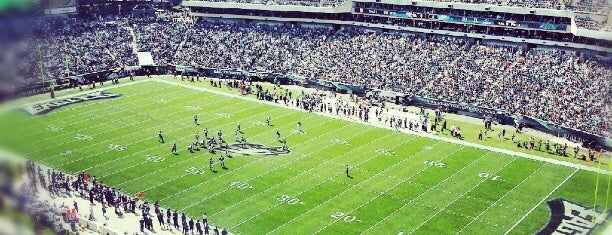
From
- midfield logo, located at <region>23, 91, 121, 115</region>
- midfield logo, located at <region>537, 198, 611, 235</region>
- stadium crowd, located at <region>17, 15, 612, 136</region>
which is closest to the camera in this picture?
midfield logo, located at <region>537, 198, 611, 235</region>

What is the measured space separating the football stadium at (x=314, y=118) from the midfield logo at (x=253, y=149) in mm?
212

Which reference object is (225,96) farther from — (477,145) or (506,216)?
(506,216)

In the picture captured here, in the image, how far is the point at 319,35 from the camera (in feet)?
243

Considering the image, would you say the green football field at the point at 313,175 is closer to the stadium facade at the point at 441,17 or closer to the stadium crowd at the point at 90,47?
the stadium crowd at the point at 90,47

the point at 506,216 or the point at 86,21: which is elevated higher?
the point at 86,21

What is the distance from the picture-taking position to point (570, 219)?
33094 mm

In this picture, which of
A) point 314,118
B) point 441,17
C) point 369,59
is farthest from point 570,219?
point 441,17

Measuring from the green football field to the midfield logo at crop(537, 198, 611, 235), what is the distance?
0.59 meters

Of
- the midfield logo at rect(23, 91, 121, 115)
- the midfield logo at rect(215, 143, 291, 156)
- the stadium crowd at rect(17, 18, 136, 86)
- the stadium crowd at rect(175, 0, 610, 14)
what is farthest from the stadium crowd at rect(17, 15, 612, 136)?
the midfield logo at rect(215, 143, 291, 156)

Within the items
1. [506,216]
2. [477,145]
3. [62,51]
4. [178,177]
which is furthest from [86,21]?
[506,216]

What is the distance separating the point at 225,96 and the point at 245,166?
20533 mm

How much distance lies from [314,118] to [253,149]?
32.2 ft

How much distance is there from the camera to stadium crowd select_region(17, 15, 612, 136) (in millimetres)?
52781

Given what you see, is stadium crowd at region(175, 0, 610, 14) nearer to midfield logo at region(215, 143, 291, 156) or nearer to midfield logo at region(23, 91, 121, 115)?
midfield logo at region(215, 143, 291, 156)
